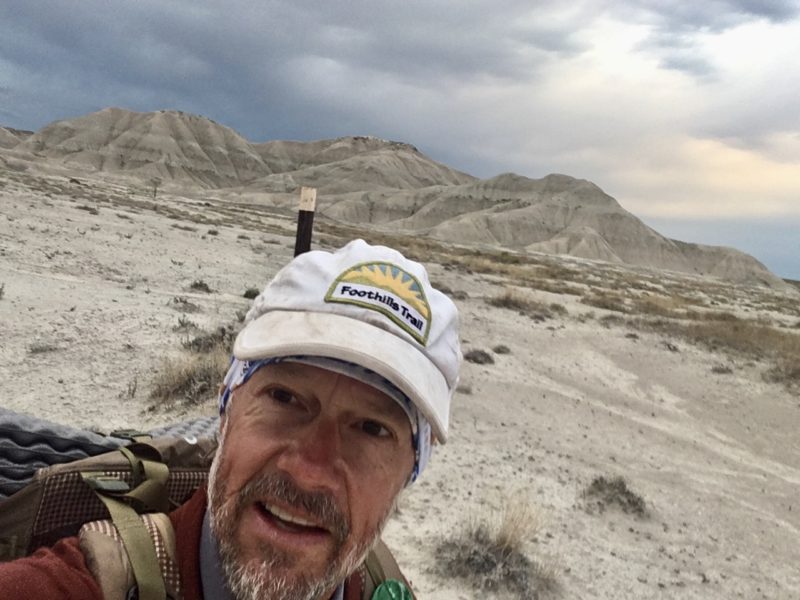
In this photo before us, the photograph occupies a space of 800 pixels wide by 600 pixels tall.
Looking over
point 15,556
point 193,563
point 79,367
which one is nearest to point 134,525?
point 193,563

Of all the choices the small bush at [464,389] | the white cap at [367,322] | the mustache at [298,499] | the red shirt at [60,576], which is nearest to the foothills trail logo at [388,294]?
the white cap at [367,322]

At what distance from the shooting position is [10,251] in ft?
44.5

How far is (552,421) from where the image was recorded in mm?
9586

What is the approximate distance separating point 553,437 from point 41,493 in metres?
8.09

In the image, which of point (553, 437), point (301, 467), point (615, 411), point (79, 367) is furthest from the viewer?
point (615, 411)

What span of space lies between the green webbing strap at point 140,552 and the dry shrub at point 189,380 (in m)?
6.08

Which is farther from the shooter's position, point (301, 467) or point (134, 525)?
point (301, 467)

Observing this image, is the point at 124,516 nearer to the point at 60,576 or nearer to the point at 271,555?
the point at 60,576

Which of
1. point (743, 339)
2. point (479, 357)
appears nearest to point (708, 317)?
point (743, 339)

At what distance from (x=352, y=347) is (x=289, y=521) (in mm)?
475

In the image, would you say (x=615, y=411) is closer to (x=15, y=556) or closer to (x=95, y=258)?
(x=15, y=556)

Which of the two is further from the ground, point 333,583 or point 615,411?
point 333,583

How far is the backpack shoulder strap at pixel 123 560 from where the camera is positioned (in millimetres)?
1225

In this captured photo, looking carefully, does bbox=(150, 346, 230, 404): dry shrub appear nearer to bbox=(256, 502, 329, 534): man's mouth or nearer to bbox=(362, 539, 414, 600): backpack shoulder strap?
bbox=(362, 539, 414, 600): backpack shoulder strap
